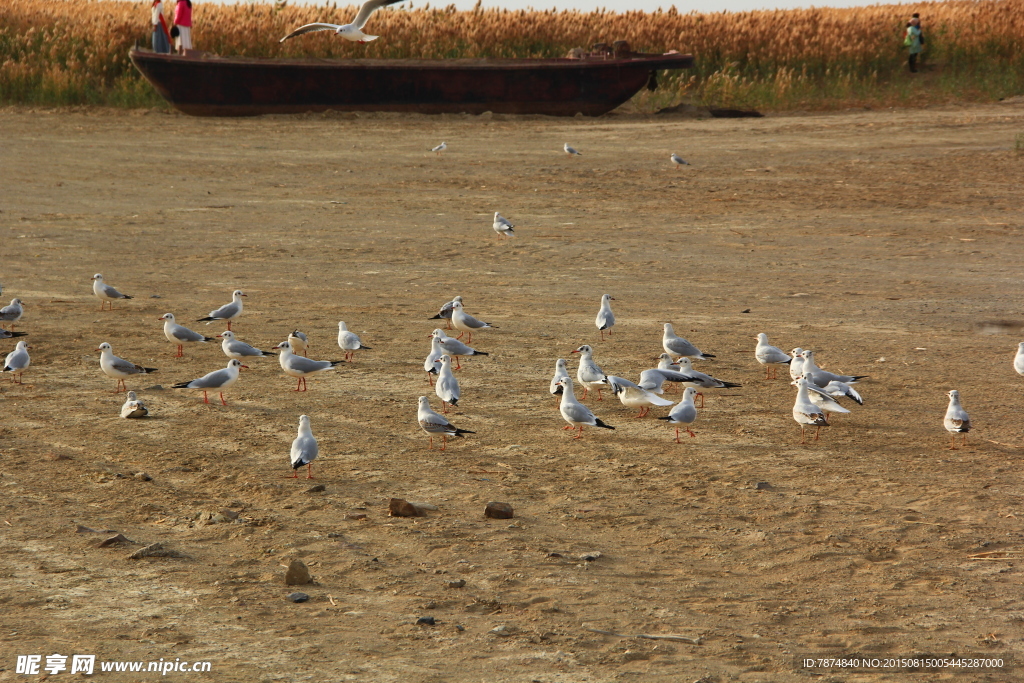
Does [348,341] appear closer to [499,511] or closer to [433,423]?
[433,423]

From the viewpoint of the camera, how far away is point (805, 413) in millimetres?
8305

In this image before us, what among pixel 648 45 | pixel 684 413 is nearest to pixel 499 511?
pixel 684 413

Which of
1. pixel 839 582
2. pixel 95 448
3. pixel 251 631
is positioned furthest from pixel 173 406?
pixel 839 582

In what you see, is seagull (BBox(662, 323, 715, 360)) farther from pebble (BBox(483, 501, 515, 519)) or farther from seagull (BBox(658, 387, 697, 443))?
pebble (BBox(483, 501, 515, 519))

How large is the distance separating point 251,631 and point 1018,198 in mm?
16297

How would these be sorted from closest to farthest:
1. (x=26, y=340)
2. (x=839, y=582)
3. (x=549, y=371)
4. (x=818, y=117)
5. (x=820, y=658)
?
(x=820, y=658) < (x=839, y=582) < (x=549, y=371) < (x=26, y=340) < (x=818, y=117)

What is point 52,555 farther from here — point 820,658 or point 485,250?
point 485,250

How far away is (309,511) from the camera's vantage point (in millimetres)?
7000

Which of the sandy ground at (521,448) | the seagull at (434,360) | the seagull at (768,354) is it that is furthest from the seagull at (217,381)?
the seagull at (768,354)

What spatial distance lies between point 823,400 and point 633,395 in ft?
4.86

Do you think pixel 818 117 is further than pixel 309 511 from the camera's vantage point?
Yes

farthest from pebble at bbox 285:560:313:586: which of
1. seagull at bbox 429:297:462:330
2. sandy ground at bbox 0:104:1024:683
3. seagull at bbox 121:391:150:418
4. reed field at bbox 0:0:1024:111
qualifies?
reed field at bbox 0:0:1024:111

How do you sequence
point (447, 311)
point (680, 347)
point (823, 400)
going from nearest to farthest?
point (823, 400), point (680, 347), point (447, 311)

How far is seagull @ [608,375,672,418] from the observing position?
8836 mm
